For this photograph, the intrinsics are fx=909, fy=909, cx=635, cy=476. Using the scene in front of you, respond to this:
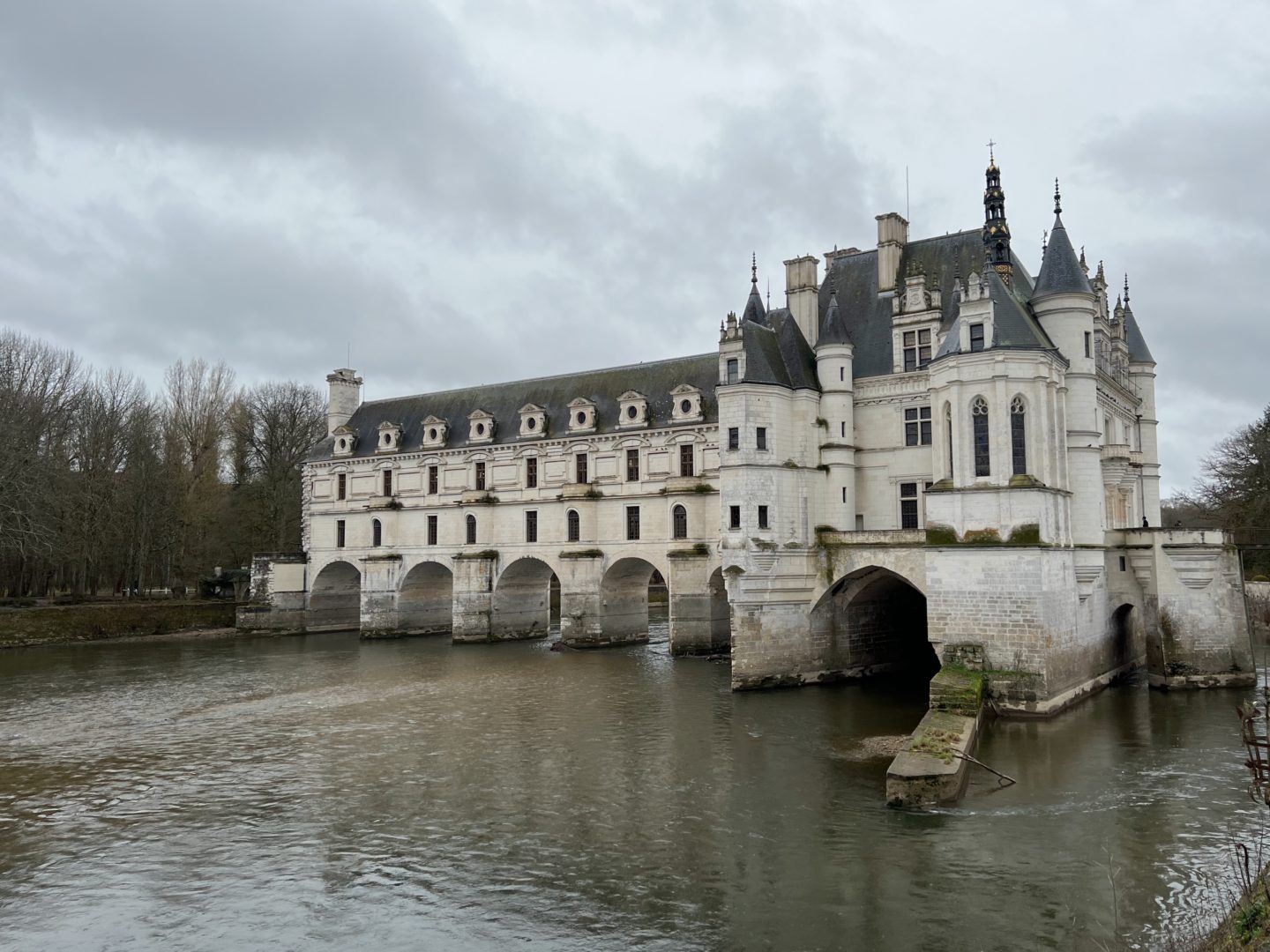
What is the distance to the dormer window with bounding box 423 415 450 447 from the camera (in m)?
44.5

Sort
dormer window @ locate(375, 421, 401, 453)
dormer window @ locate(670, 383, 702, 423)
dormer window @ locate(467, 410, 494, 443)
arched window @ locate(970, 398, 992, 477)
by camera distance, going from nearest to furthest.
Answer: arched window @ locate(970, 398, 992, 477)
dormer window @ locate(670, 383, 702, 423)
dormer window @ locate(467, 410, 494, 443)
dormer window @ locate(375, 421, 401, 453)

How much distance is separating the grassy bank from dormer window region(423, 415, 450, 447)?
1443 cm

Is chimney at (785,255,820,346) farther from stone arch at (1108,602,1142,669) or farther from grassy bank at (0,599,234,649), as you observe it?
grassy bank at (0,599,234,649)

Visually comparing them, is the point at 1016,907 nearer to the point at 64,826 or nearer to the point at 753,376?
the point at 64,826

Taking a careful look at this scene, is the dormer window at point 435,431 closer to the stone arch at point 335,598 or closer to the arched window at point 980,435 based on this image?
the stone arch at point 335,598

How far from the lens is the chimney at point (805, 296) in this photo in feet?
99.2

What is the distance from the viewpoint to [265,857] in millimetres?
13117

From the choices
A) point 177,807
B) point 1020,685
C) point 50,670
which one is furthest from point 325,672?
point 1020,685

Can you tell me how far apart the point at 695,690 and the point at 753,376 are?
9.42 meters

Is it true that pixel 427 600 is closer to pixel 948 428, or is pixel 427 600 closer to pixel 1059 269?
pixel 948 428

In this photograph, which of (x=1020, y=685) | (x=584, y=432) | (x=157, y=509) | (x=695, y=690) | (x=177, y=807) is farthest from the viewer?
(x=157, y=509)

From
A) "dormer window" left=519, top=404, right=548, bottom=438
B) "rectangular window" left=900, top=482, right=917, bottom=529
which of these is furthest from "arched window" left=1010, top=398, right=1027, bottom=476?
"dormer window" left=519, top=404, right=548, bottom=438

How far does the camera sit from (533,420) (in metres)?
41.7

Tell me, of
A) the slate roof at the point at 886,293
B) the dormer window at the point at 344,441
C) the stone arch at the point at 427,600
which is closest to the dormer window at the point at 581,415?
the stone arch at the point at 427,600
